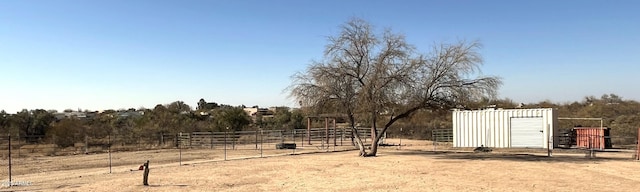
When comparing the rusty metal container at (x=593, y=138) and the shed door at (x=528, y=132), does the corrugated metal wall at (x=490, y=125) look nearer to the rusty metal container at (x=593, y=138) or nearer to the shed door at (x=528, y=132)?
the shed door at (x=528, y=132)

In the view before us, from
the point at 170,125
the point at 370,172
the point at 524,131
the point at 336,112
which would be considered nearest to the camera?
the point at 370,172

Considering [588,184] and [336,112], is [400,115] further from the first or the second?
[588,184]

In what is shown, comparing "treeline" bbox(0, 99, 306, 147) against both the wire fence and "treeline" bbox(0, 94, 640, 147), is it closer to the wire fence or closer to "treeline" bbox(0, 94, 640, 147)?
"treeline" bbox(0, 94, 640, 147)

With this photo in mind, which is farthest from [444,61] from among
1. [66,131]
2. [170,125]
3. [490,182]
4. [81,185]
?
[170,125]

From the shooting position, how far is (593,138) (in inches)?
1368

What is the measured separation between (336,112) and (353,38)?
4.35 meters

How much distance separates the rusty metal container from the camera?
34.0m

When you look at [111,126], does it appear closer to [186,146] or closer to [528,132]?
[186,146]

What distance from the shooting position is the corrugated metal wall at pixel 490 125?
34344 millimetres

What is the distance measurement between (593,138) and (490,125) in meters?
6.54

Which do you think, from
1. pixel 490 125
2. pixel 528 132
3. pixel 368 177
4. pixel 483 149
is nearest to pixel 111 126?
pixel 490 125

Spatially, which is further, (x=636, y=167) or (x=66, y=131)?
(x=66, y=131)

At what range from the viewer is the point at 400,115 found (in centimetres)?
2942

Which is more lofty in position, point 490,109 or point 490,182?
point 490,109
